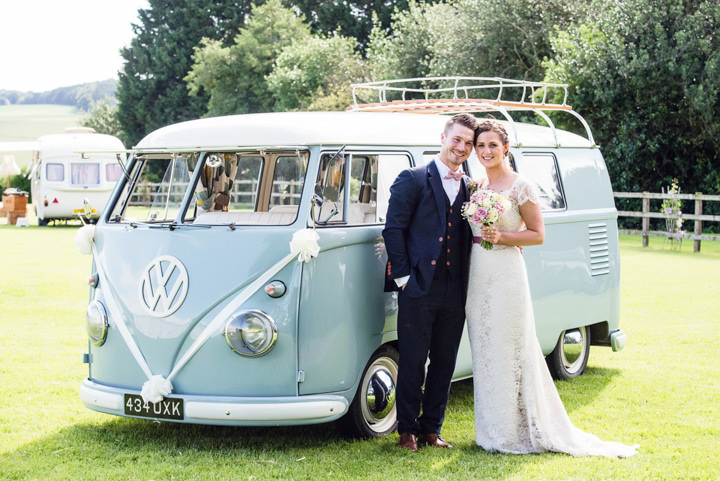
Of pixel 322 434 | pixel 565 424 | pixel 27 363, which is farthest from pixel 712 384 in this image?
pixel 27 363

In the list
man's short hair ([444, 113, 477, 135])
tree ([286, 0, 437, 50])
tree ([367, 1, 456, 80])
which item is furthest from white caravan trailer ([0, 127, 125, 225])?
tree ([286, 0, 437, 50])

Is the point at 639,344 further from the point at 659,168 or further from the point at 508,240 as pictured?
the point at 659,168

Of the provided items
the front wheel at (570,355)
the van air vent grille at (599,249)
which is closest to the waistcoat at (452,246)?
the front wheel at (570,355)

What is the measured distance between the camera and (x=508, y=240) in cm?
617

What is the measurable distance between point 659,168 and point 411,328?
24.0 metres

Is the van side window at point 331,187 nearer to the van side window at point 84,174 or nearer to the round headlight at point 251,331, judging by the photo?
the round headlight at point 251,331

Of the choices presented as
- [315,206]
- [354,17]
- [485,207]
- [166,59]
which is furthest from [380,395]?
[166,59]

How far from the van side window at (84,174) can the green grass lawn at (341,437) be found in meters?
19.3

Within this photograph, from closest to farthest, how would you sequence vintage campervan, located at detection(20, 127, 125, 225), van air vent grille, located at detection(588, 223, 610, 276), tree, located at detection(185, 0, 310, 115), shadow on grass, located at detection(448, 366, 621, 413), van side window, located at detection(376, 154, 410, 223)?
van side window, located at detection(376, 154, 410, 223)
shadow on grass, located at detection(448, 366, 621, 413)
van air vent grille, located at detection(588, 223, 610, 276)
vintage campervan, located at detection(20, 127, 125, 225)
tree, located at detection(185, 0, 310, 115)

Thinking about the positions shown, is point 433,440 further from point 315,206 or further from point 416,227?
point 315,206

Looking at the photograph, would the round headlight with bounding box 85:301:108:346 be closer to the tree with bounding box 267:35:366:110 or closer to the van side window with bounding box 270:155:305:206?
the van side window with bounding box 270:155:305:206

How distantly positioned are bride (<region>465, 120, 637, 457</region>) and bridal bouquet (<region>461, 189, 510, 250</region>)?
0.57 ft

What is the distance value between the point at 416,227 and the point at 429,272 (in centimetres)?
32

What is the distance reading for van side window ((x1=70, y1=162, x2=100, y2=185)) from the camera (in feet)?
98.1
